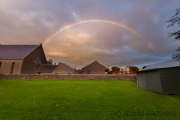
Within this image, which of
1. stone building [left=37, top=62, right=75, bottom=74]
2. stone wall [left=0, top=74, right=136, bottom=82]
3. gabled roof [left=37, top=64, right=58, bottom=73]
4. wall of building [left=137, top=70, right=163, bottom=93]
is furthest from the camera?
gabled roof [left=37, top=64, right=58, bottom=73]

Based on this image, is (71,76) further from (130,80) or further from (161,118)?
(161,118)

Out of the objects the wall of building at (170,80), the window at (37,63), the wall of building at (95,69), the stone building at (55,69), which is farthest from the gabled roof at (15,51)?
the wall of building at (170,80)

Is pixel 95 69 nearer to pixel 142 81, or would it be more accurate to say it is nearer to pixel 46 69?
pixel 46 69

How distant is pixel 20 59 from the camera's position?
39.4 m

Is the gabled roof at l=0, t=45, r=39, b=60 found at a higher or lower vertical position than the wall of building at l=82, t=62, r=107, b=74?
higher

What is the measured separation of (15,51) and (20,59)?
6979mm

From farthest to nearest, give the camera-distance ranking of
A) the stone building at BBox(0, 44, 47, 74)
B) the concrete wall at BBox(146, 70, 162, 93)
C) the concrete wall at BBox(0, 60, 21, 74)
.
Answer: the stone building at BBox(0, 44, 47, 74) → the concrete wall at BBox(0, 60, 21, 74) → the concrete wall at BBox(146, 70, 162, 93)

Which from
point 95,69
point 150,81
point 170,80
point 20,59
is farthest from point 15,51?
point 170,80

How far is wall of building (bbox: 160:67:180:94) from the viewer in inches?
667

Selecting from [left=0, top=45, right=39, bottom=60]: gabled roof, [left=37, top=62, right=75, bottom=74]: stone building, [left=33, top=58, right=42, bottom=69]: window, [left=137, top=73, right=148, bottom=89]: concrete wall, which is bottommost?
[left=137, top=73, right=148, bottom=89]: concrete wall

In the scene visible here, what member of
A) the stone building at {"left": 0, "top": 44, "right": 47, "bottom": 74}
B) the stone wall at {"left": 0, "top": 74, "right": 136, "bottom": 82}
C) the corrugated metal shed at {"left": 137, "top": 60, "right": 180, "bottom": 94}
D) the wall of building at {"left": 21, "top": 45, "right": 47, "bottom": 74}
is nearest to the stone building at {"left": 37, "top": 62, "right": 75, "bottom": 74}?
the stone building at {"left": 0, "top": 44, "right": 47, "bottom": 74}

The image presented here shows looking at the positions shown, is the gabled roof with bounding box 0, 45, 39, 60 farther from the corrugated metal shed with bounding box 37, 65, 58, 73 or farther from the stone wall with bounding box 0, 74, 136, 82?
the stone wall with bounding box 0, 74, 136, 82

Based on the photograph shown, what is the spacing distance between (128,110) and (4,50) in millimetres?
52765

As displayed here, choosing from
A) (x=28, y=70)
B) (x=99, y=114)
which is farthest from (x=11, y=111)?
(x=28, y=70)
